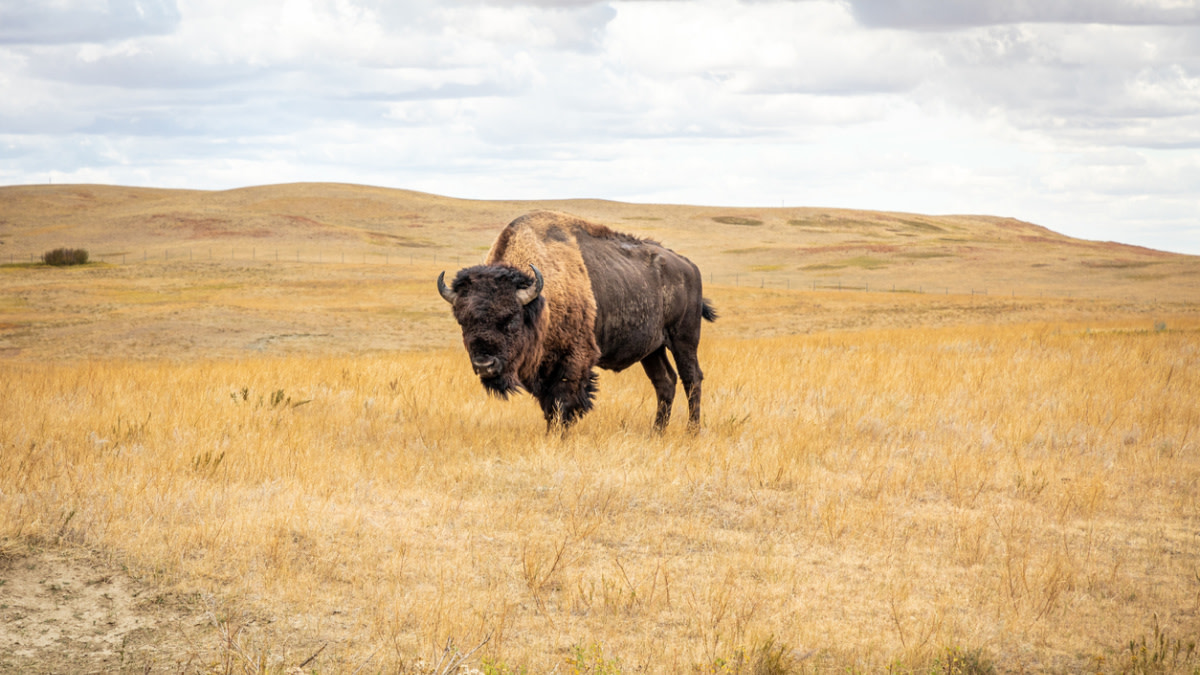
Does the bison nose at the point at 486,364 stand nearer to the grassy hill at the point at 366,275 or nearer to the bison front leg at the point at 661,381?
the bison front leg at the point at 661,381

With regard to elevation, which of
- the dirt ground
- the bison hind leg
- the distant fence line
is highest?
the distant fence line

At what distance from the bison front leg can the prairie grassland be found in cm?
27

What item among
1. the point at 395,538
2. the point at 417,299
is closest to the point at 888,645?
the point at 395,538

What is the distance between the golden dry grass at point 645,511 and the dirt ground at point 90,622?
0.06 m

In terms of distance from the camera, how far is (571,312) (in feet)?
28.1

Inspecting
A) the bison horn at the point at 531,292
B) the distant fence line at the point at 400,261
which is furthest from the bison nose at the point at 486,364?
the distant fence line at the point at 400,261

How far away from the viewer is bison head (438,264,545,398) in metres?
7.56

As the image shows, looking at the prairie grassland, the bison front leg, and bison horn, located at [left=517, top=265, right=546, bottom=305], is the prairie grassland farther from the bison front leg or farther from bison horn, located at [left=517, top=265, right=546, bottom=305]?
bison horn, located at [left=517, top=265, right=546, bottom=305]

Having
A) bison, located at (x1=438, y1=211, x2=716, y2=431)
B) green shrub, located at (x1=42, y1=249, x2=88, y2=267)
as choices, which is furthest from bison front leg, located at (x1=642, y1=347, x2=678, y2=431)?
green shrub, located at (x1=42, y1=249, x2=88, y2=267)

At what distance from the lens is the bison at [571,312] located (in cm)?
769

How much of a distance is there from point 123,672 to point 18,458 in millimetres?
3706

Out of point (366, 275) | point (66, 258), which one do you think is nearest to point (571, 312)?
point (366, 275)

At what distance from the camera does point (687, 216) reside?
117250 mm

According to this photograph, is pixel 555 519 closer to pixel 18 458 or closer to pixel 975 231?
pixel 18 458
